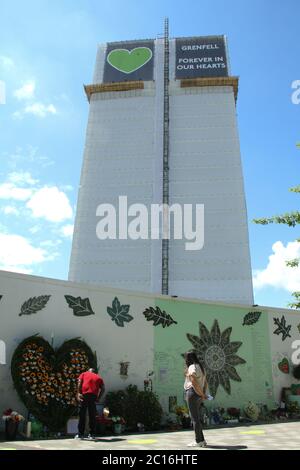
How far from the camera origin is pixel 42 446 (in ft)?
25.6

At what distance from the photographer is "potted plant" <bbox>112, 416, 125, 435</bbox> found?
1045cm

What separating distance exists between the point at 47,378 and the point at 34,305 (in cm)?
180

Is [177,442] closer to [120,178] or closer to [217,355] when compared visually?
[217,355]

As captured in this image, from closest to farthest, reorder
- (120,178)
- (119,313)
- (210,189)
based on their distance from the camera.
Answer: (119,313)
(210,189)
(120,178)

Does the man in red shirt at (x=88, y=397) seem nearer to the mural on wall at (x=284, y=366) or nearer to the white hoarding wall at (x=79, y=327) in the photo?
the white hoarding wall at (x=79, y=327)

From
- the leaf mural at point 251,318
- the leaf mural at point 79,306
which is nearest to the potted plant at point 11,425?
the leaf mural at point 79,306

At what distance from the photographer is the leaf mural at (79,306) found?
1175 cm

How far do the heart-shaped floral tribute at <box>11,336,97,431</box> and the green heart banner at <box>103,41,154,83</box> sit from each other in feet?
132

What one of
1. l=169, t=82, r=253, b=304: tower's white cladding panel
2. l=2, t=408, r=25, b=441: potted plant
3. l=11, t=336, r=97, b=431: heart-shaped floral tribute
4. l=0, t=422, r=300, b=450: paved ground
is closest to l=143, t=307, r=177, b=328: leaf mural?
l=11, t=336, r=97, b=431: heart-shaped floral tribute

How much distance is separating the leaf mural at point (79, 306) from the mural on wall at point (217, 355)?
11.1ft

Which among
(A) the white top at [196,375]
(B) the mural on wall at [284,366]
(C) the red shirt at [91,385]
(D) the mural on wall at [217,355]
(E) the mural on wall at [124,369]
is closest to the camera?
(A) the white top at [196,375]

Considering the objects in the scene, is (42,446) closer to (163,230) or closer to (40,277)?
(40,277)

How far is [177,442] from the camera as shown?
27.6 feet

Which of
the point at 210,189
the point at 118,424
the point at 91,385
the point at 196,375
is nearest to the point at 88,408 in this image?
the point at 91,385
